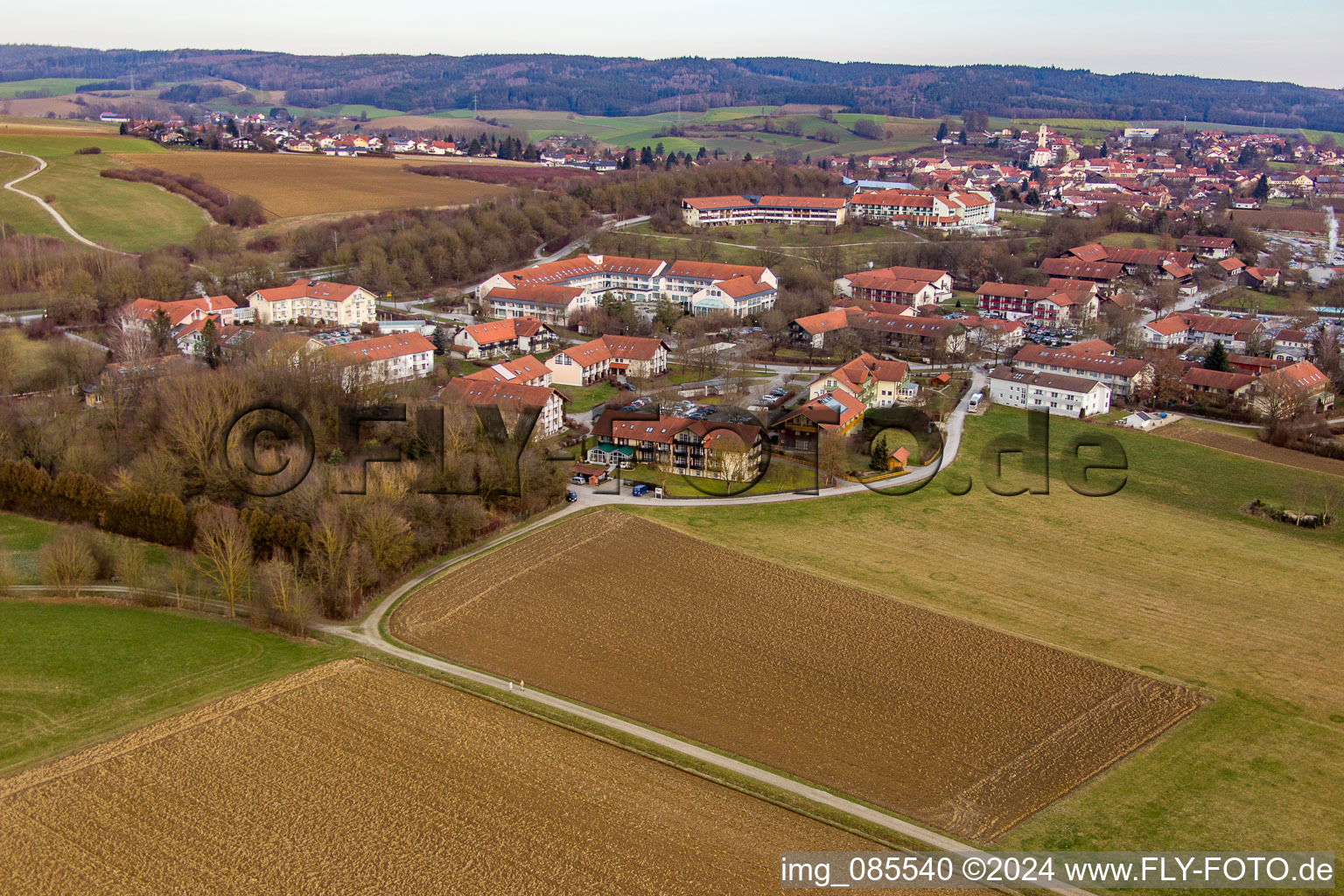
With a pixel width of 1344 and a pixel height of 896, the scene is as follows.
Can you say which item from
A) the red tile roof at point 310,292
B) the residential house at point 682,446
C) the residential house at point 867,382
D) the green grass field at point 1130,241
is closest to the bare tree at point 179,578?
the residential house at point 682,446

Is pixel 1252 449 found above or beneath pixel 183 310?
beneath

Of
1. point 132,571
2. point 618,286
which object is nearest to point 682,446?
point 132,571

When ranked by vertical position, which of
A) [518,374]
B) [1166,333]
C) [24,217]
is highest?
[24,217]

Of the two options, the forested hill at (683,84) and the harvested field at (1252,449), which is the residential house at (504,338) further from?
the forested hill at (683,84)

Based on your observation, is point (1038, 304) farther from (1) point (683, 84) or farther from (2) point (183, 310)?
(1) point (683, 84)

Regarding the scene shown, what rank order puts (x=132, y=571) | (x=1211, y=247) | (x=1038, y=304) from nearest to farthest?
(x=132, y=571) → (x=1038, y=304) → (x=1211, y=247)

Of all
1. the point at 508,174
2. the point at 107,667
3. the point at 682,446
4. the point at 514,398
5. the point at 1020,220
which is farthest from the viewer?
the point at 508,174
